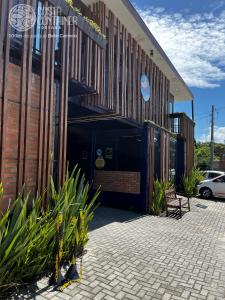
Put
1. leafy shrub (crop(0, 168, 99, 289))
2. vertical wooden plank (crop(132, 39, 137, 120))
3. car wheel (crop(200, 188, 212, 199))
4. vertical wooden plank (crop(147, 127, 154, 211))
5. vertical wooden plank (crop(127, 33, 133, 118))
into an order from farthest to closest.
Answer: car wheel (crop(200, 188, 212, 199)), vertical wooden plank (crop(132, 39, 137, 120)), vertical wooden plank (crop(147, 127, 154, 211)), vertical wooden plank (crop(127, 33, 133, 118)), leafy shrub (crop(0, 168, 99, 289))

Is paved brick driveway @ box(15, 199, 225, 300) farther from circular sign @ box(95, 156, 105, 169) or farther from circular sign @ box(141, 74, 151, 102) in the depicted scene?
circular sign @ box(141, 74, 151, 102)

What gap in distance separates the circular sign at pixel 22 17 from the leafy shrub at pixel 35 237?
2804 millimetres

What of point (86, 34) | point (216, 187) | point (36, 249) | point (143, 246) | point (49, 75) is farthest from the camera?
A: point (216, 187)

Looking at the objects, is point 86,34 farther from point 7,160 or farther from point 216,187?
point 216,187

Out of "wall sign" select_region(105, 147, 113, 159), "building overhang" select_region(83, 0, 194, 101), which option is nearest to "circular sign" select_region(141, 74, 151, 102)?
"building overhang" select_region(83, 0, 194, 101)

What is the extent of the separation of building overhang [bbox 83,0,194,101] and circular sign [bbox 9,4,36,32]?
3563 mm

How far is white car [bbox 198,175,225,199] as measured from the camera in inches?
547

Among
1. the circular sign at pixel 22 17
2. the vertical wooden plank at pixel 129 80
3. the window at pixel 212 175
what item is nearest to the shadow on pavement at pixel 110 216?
the vertical wooden plank at pixel 129 80

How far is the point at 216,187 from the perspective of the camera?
14.0 meters

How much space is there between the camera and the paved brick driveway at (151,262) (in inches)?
149

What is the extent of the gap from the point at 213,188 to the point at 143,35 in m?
8.67

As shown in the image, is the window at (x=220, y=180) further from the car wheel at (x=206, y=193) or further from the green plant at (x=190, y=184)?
the green plant at (x=190, y=184)

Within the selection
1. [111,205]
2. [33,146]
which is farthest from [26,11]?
[111,205]

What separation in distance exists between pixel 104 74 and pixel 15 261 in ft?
18.6
